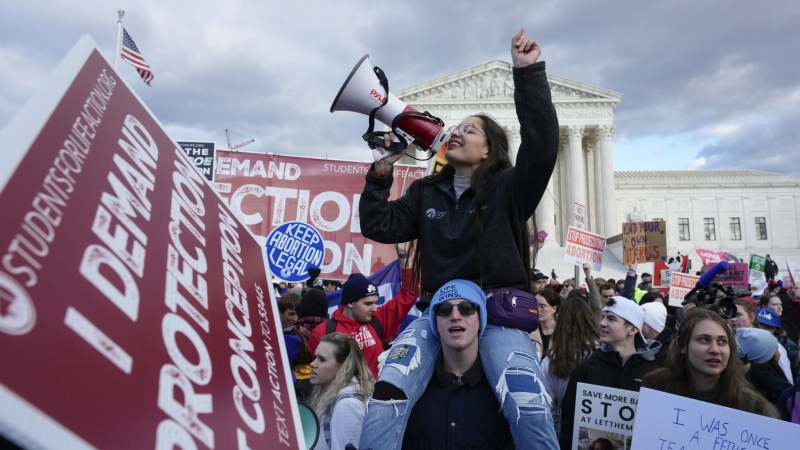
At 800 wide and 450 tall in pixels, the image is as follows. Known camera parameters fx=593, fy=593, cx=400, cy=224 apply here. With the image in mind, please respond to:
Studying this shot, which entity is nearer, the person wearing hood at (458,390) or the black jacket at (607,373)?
the person wearing hood at (458,390)

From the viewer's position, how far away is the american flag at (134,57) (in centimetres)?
1334

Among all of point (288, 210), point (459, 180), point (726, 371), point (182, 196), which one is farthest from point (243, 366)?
point (288, 210)

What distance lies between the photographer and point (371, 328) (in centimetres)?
541

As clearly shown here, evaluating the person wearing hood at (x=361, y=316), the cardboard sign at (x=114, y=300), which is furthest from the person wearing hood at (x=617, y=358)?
the cardboard sign at (x=114, y=300)

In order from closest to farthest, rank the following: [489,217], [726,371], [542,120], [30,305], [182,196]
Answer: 1. [30,305]
2. [182,196]
3. [542,120]
4. [489,217]
5. [726,371]

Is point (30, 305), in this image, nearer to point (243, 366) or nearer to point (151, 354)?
point (151, 354)

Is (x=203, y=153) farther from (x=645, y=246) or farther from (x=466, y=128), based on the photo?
(x=645, y=246)

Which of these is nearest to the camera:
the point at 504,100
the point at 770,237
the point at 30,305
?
the point at 30,305

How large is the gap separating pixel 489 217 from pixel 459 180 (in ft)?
1.03

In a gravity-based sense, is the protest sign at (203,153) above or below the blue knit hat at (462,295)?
above

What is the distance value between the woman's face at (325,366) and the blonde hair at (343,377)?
0.09 feet

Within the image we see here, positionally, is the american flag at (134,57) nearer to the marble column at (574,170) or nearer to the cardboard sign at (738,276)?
the cardboard sign at (738,276)

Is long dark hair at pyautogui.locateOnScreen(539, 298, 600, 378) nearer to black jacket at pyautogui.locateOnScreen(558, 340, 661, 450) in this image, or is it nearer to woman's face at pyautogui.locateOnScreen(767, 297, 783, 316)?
black jacket at pyautogui.locateOnScreen(558, 340, 661, 450)

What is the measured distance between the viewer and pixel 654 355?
4184 millimetres
